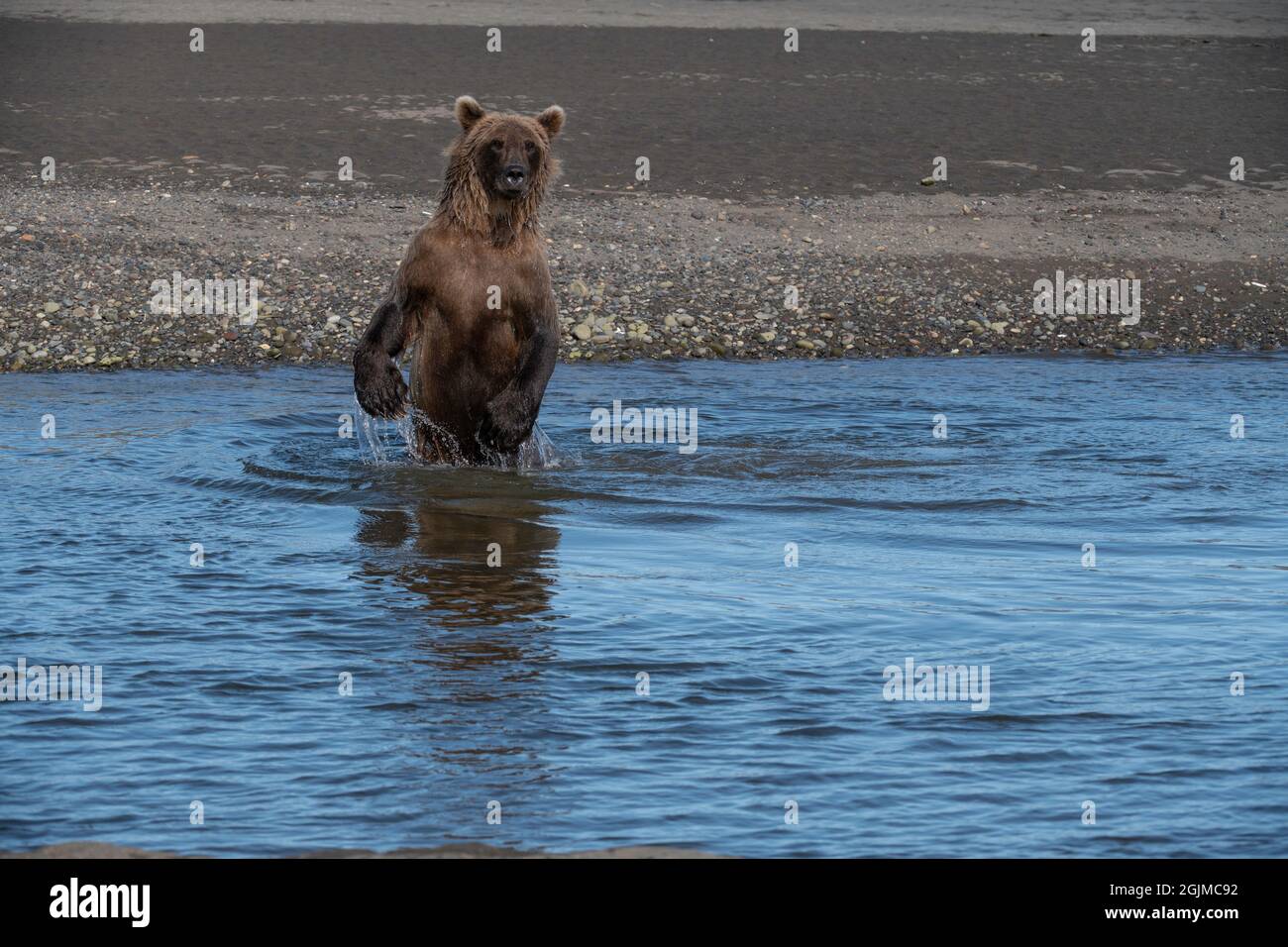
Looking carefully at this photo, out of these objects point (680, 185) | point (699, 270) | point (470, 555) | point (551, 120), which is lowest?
point (470, 555)

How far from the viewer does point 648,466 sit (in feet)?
34.8

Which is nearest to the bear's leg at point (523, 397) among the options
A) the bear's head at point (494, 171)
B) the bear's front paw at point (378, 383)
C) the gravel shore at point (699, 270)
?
the bear's front paw at point (378, 383)

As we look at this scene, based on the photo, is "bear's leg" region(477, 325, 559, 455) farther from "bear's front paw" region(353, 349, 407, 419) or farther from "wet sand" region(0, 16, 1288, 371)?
"wet sand" region(0, 16, 1288, 371)

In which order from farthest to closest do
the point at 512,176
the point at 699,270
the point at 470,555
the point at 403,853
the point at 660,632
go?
1. the point at 699,270
2. the point at 512,176
3. the point at 470,555
4. the point at 660,632
5. the point at 403,853

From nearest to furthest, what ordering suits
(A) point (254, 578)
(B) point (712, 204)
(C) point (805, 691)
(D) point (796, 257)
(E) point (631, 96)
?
(C) point (805, 691), (A) point (254, 578), (D) point (796, 257), (B) point (712, 204), (E) point (631, 96)

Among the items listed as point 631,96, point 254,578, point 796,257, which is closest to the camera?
point 254,578

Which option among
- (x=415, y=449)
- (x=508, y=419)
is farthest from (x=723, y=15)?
(x=508, y=419)

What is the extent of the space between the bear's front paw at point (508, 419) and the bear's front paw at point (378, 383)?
45 cm

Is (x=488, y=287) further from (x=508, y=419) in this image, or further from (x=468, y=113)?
(x=468, y=113)

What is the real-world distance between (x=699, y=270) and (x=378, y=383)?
666cm

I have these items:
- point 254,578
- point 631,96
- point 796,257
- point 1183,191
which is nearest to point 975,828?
point 254,578

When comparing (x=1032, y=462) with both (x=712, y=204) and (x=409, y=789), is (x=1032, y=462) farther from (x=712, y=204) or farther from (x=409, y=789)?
(x=712, y=204)

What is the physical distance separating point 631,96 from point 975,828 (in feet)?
55.4

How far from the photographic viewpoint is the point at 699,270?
16.0 meters
